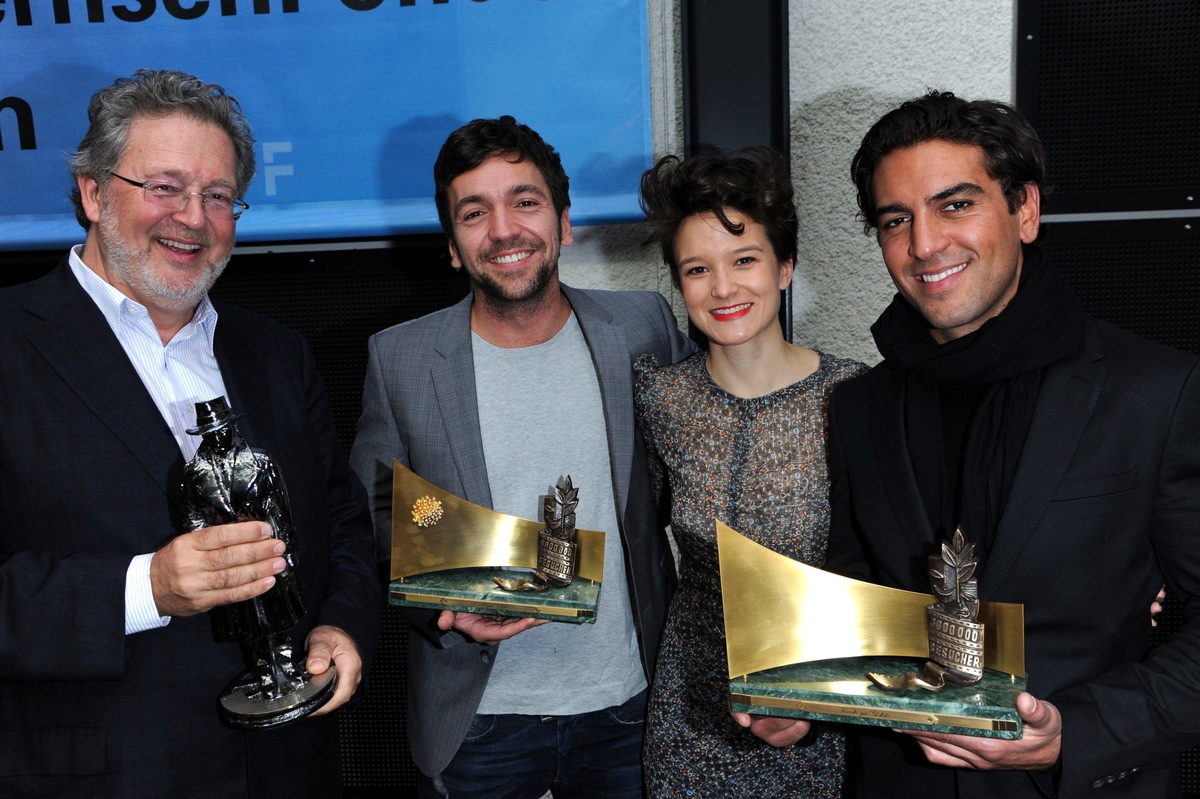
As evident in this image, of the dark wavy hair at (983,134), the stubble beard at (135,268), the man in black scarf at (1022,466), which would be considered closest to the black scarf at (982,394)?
the man in black scarf at (1022,466)

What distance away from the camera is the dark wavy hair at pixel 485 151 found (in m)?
2.09

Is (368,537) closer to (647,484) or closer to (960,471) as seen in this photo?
(647,484)

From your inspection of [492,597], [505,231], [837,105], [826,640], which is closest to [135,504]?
[492,597]

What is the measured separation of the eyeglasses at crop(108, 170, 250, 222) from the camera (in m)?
1.66

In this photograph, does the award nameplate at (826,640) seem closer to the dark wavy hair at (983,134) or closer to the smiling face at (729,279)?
the smiling face at (729,279)

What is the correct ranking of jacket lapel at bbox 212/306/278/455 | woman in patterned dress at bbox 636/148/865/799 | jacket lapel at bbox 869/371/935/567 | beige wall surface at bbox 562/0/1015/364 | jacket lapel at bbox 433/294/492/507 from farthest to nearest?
1. beige wall surface at bbox 562/0/1015/364
2. jacket lapel at bbox 433/294/492/507
3. woman in patterned dress at bbox 636/148/865/799
4. jacket lapel at bbox 212/306/278/455
5. jacket lapel at bbox 869/371/935/567

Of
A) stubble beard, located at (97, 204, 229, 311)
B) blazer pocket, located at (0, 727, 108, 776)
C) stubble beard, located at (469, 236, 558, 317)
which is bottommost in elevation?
blazer pocket, located at (0, 727, 108, 776)

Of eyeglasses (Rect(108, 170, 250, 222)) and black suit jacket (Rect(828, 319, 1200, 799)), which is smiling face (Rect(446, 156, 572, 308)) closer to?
eyeglasses (Rect(108, 170, 250, 222))

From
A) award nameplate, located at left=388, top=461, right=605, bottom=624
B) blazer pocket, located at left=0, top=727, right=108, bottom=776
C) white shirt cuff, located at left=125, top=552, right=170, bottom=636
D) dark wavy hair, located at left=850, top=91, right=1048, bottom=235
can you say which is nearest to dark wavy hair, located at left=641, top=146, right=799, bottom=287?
dark wavy hair, located at left=850, top=91, right=1048, bottom=235

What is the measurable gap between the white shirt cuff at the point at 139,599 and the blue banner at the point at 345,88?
5.63 feet

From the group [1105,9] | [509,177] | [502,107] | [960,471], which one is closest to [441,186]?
[509,177]

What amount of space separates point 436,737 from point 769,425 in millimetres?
1032

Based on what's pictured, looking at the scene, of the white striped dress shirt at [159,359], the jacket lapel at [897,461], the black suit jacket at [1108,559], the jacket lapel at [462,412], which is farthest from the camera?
the jacket lapel at [462,412]

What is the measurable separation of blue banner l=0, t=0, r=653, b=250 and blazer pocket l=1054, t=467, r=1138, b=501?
177 cm
